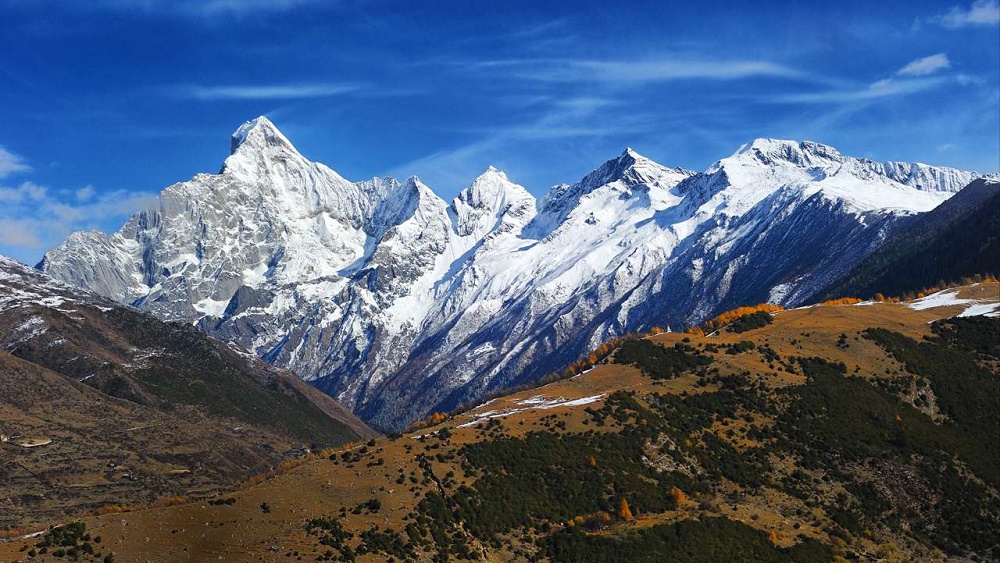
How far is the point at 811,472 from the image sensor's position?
142500 mm

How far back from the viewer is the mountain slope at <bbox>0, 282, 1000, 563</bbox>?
109 m

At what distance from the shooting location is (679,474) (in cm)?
13788

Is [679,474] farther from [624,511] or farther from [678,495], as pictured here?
[624,511]

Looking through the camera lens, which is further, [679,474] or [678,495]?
[679,474]

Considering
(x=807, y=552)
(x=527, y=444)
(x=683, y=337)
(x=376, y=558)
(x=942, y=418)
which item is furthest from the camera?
(x=683, y=337)

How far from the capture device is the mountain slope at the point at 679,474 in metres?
109

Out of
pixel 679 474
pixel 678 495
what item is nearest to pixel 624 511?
pixel 678 495

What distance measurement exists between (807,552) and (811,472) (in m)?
25.3

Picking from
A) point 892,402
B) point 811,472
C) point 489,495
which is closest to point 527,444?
point 489,495

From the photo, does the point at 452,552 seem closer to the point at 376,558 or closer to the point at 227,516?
the point at 376,558

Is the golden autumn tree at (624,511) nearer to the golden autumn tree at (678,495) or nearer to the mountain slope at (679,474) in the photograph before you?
the mountain slope at (679,474)

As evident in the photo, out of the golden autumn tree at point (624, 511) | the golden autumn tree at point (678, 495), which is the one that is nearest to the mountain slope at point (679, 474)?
the golden autumn tree at point (678, 495)

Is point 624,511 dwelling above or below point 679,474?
below

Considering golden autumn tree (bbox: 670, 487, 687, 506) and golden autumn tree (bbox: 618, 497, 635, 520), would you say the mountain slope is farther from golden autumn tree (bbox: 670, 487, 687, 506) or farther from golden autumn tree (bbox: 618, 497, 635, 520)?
golden autumn tree (bbox: 618, 497, 635, 520)
